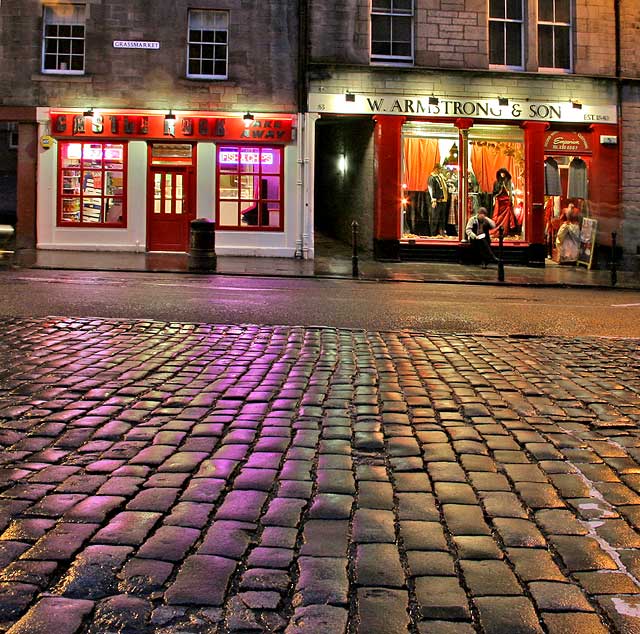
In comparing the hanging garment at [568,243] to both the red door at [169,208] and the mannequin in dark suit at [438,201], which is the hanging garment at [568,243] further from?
the red door at [169,208]

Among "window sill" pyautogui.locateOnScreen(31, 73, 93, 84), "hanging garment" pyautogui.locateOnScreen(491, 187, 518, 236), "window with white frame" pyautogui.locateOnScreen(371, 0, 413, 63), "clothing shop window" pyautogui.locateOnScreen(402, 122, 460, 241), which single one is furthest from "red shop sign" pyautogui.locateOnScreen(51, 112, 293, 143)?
"hanging garment" pyautogui.locateOnScreen(491, 187, 518, 236)

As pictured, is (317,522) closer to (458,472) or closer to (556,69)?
(458,472)

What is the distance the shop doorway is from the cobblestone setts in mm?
15950

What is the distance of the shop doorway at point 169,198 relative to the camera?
21.9m

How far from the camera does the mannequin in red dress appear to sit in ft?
74.6

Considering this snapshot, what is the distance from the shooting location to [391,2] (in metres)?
22.4

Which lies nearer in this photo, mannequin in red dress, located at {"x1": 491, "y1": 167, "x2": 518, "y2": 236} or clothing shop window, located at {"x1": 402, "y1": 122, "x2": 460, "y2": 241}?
clothing shop window, located at {"x1": 402, "y1": 122, "x2": 460, "y2": 241}

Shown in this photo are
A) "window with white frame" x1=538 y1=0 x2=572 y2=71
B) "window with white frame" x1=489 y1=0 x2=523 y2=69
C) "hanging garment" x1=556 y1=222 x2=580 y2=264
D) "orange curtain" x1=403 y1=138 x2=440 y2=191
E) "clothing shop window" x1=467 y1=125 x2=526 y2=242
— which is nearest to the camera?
"orange curtain" x1=403 y1=138 x2=440 y2=191

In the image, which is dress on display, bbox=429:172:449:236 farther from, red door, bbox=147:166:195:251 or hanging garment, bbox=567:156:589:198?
red door, bbox=147:166:195:251

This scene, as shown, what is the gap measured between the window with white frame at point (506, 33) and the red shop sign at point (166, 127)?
6774mm

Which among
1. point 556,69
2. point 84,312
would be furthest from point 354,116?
point 84,312

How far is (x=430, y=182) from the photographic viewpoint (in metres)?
22.3

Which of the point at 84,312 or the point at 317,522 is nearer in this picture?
the point at 317,522

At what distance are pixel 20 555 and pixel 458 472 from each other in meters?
2.16
